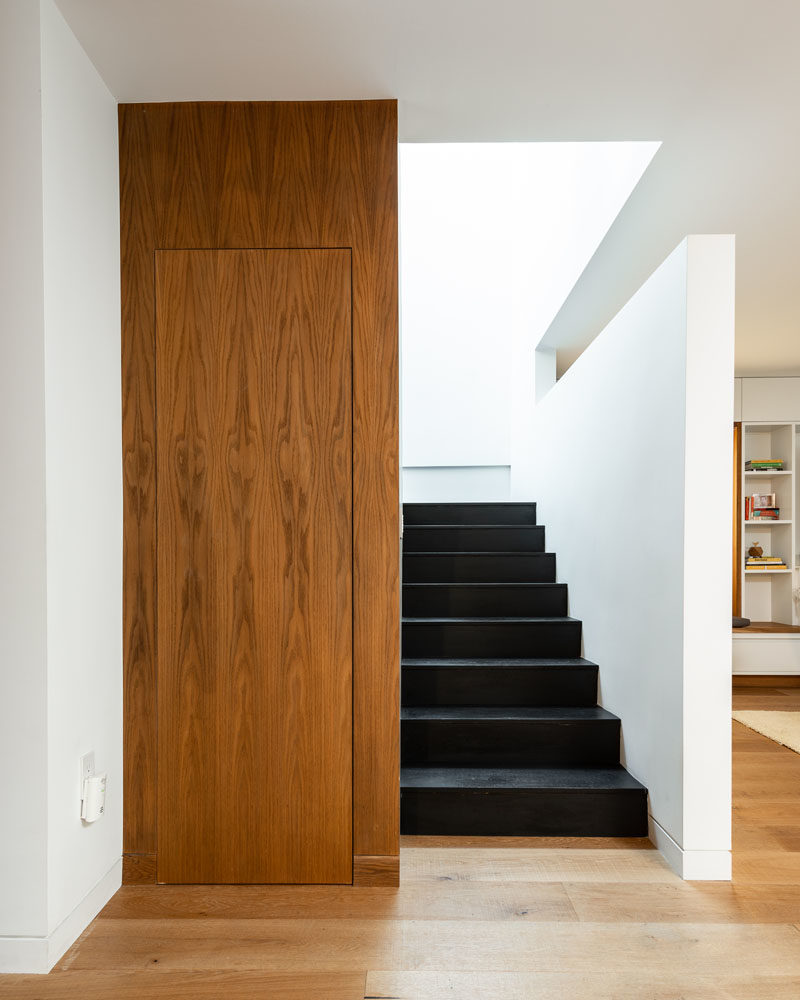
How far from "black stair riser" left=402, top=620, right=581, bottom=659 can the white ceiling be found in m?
1.92

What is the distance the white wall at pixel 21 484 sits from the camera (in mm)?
1771

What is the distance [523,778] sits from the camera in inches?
102

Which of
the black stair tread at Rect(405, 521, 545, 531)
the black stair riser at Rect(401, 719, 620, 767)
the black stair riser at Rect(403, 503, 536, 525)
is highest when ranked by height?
the black stair riser at Rect(403, 503, 536, 525)

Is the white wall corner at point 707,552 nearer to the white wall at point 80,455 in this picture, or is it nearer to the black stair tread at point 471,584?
the black stair tread at point 471,584

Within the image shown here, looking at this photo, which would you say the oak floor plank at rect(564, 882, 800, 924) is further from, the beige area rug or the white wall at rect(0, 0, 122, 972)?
the beige area rug

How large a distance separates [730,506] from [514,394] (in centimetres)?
330

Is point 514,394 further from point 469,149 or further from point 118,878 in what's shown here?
point 118,878

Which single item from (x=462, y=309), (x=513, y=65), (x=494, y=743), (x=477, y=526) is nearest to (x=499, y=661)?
(x=494, y=743)

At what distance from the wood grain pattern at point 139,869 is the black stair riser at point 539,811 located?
85 cm

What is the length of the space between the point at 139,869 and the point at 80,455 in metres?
1.30

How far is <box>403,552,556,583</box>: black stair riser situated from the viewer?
3.79 meters

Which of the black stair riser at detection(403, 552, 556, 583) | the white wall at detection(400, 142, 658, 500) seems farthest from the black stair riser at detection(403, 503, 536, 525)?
the white wall at detection(400, 142, 658, 500)

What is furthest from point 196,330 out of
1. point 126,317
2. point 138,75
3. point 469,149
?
point 469,149

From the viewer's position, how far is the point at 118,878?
2.20 metres
